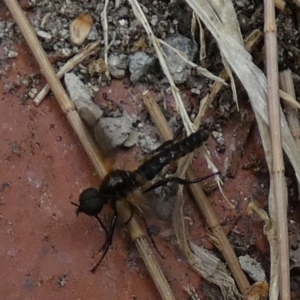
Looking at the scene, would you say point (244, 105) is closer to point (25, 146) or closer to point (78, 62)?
point (78, 62)

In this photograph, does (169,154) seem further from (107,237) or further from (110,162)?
(107,237)

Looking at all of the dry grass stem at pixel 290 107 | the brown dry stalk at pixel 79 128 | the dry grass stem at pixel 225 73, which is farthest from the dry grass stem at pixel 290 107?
the brown dry stalk at pixel 79 128

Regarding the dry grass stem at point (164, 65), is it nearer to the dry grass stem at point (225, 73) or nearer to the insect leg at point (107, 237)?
the dry grass stem at point (225, 73)

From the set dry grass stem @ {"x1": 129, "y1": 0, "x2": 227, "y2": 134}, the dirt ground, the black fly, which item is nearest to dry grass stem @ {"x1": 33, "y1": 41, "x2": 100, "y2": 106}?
the dirt ground

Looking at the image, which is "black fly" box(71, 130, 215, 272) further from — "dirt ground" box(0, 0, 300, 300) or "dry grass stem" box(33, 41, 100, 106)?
"dry grass stem" box(33, 41, 100, 106)

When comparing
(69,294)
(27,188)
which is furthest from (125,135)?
(69,294)
